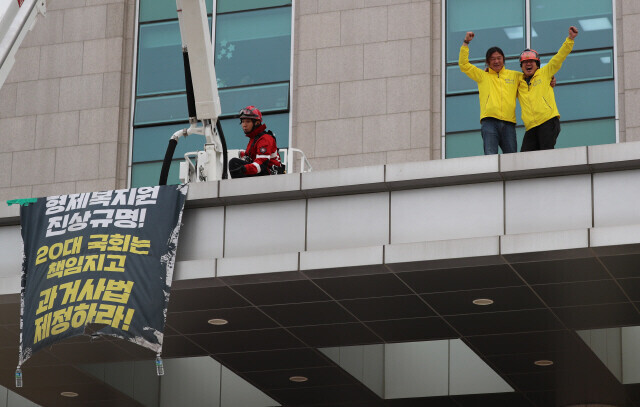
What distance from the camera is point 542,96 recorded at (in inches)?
784

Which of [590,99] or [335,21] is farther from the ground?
[335,21]

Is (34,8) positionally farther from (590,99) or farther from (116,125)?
(590,99)

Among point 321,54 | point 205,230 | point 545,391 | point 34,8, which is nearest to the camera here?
point 34,8

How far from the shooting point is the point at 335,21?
2825cm

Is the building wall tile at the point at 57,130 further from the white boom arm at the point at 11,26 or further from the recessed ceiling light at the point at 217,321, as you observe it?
the white boom arm at the point at 11,26

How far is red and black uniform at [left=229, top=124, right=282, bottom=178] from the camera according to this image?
67.1ft

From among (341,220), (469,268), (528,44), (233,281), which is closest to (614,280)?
(469,268)

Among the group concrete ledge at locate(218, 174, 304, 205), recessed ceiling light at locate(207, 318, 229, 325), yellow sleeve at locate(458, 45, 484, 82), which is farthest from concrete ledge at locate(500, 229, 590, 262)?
recessed ceiling light at locate(207, 318, 229, 325)

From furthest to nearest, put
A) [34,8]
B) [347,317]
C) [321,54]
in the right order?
[321,54], [347,317], [34,8]

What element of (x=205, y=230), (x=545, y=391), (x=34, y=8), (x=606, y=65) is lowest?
(x=545, y=391)

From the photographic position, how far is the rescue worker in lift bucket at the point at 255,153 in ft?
67.1

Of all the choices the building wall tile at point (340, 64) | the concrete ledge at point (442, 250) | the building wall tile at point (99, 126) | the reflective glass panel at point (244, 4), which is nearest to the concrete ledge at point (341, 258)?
the concrete ledge at point (442, 250)

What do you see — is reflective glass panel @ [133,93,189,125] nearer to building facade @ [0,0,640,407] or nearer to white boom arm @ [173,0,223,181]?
building facade @ [0,0,640,407]

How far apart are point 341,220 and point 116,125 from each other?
10755mm
